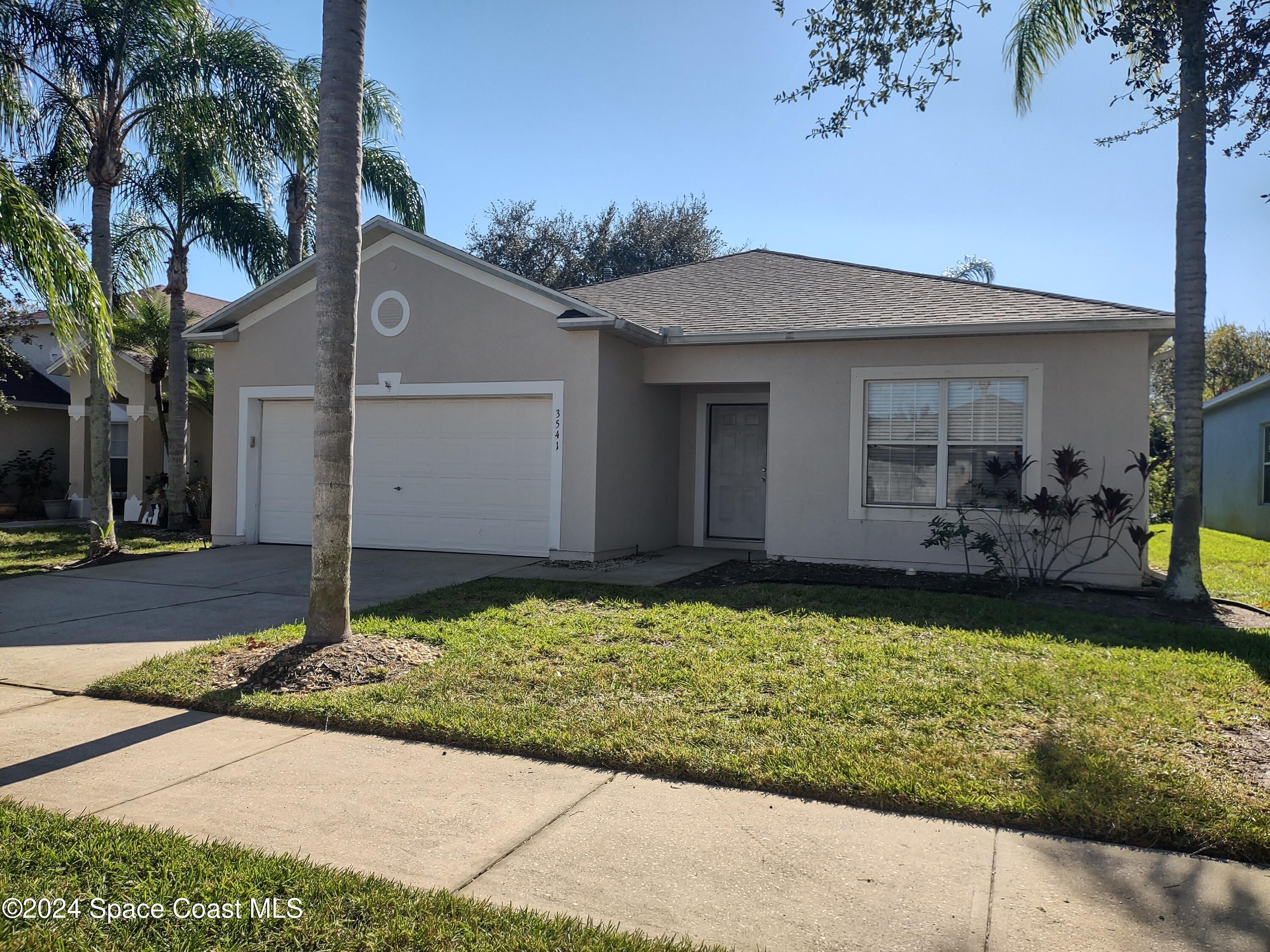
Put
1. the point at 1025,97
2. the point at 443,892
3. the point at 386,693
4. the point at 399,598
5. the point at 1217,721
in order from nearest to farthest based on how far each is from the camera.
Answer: the point at 443,892
the point at 1217,721
the point at 386,693
the point at 399,598
the point at 1025,97

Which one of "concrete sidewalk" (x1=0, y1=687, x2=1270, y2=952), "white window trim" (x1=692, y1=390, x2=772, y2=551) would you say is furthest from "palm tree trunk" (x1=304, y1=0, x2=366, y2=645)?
"white window trim" (x1=692, y1=390, x2=772, y2=551)

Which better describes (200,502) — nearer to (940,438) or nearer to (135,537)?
(135,537)

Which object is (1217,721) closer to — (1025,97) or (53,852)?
(53,852)

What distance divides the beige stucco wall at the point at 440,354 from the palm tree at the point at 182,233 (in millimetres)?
3394

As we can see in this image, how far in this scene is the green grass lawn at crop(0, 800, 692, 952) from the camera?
2973mm

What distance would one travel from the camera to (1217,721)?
5.25 meters

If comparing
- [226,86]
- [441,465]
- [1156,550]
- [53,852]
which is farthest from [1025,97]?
[53,852]

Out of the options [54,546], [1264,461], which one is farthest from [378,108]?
[1264,461]

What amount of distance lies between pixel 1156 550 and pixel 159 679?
14897mm

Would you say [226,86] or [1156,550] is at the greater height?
[226,86]

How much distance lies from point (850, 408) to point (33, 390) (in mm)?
19664

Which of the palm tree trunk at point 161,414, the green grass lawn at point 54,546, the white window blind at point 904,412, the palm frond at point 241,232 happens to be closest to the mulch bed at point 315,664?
the green grass lawn at point 54,546

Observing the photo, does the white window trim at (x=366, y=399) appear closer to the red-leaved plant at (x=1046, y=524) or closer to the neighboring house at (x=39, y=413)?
the red-leaved plant at (x=1046, y=524)

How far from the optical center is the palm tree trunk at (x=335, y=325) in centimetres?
665
